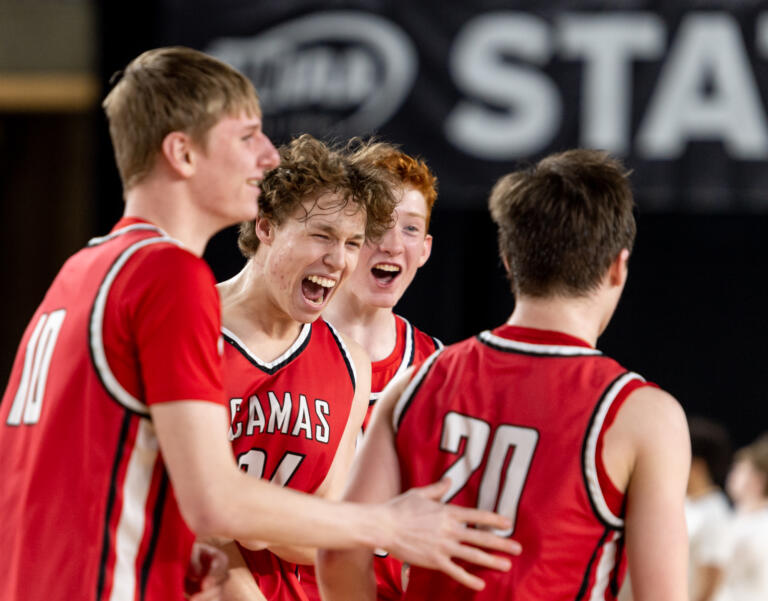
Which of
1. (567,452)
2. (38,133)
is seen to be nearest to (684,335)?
(38,133)

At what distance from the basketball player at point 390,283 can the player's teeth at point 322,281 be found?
61cm

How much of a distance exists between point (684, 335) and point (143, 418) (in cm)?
734

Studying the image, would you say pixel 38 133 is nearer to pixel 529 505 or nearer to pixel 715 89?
pixel 715 89

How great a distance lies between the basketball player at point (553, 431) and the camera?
7.48 feet

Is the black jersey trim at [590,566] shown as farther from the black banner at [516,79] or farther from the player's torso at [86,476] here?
the black banner at [516,79]

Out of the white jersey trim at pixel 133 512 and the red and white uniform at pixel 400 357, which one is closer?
the white jersey trim at pixel 133 512

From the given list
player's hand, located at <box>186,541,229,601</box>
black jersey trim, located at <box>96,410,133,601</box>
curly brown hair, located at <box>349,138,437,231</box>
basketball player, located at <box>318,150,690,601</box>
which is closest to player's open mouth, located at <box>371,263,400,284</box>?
curly brown hair, located at <box>349,138,437,231</box>

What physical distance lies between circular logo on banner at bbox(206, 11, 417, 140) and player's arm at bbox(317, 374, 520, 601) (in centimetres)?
555

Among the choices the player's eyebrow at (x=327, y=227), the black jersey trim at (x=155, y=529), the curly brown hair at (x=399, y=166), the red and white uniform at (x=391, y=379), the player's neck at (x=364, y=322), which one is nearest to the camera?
the black jersey trim at (x=155, y=529)

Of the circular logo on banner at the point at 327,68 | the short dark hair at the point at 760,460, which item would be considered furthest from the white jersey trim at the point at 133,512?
the circular logo on banner at the point at 327,68

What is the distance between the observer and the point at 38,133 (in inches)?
438

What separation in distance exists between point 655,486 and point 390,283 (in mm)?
1804

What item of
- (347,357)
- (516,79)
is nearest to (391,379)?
(347,357)

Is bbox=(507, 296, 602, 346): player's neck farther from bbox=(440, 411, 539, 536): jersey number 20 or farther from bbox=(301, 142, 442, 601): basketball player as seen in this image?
bbox=(301, 142, 442, 601): basketball player
